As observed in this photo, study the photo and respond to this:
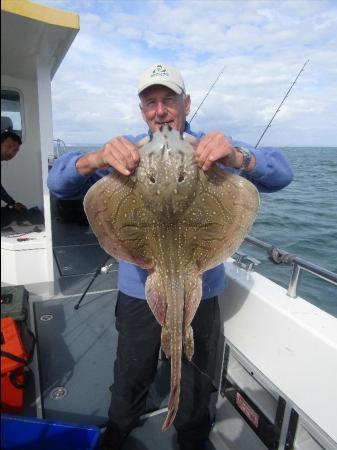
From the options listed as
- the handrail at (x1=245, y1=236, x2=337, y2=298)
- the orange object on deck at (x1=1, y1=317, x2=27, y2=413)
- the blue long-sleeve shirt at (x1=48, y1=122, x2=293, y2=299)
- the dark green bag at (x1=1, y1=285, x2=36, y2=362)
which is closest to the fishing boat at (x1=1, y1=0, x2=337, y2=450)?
the handrail at (x1=245, y1=236, x2=337, y2=298)

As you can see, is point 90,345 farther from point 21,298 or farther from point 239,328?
point 239,328

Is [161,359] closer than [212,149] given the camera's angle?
No

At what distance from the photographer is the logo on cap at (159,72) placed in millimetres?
2153

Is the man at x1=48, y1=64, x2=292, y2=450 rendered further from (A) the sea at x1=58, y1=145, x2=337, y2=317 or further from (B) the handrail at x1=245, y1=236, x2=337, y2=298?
(A) the sea at x1=58, y1=145, x2=337, y2=317

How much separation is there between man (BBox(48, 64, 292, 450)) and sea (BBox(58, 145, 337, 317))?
124 inches

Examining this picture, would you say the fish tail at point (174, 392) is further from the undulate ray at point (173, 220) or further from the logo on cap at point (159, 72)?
the logo on cap at point (159, 72)

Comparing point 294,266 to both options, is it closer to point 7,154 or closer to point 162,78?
point 162,78

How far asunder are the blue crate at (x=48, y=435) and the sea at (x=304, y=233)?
385 centimetres

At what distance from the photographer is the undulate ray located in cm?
166

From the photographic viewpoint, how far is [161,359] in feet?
11.8

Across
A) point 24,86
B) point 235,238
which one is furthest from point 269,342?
point 24,86

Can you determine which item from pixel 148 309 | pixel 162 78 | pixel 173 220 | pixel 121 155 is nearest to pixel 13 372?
pixel 148 309

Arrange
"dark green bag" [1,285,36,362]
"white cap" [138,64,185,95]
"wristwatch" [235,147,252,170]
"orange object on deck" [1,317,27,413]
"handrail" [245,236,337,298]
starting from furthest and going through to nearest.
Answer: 1. "dark green bag" [1,285,36,362]
2. "orange object on deck" [1,317,27,413]
3. "handrail" [245,236,337,298]
4. "white cap" [138,64,185,95]
5. "wristwatch" [235,147,252,170]

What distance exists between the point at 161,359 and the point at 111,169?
2.31 metres
